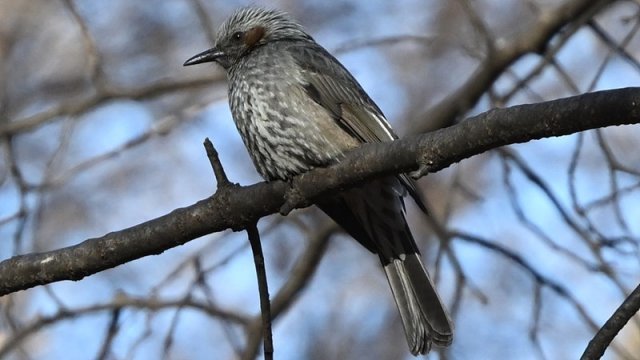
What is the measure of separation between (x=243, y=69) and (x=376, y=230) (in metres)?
1.00

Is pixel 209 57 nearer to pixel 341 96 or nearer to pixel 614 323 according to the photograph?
pixel 341 96

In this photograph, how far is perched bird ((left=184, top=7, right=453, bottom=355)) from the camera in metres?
5.12

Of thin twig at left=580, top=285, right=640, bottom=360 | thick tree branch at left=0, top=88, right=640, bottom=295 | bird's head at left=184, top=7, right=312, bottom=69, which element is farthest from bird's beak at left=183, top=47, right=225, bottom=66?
→ thin twig at left=580, top=285, right=640, bottom=360

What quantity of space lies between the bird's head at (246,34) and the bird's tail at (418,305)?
143 centimetres

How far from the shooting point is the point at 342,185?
4332 mm

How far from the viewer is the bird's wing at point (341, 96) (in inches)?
213

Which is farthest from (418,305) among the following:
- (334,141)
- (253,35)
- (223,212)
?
(253,35)

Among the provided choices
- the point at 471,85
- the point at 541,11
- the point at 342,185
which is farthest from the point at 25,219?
the point at 541,11

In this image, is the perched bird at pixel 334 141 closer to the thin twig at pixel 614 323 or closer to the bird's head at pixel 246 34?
the bird's head at pixel 246 34

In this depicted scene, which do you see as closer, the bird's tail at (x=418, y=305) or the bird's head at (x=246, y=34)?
the bird's tail at (x=418, y=305)

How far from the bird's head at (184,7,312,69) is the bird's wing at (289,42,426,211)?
374 millimetres

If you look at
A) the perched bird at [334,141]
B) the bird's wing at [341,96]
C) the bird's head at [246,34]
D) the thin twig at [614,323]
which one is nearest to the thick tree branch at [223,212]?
the perched bird at [334,141]

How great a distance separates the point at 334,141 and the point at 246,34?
1173 millimetres

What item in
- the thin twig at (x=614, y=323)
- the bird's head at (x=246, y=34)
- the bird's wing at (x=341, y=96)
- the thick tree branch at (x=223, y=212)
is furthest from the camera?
the bird's head at (x=246, y=34)
